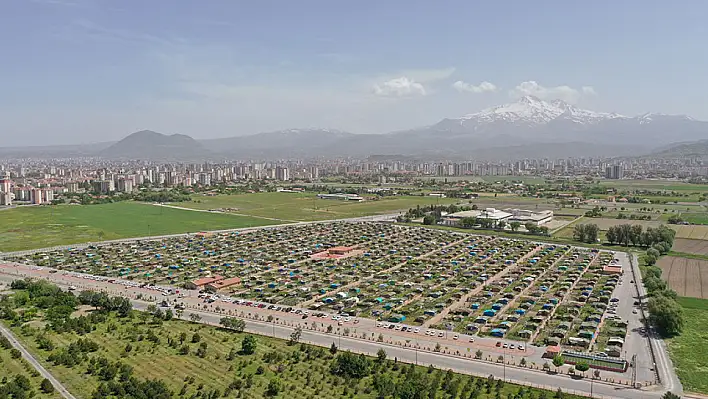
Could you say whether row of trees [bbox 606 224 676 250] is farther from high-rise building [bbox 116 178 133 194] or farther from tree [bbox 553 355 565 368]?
high-rise building [bbox 116 178 133 194]

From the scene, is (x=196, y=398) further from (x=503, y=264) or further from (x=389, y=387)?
(x=503, y=264)

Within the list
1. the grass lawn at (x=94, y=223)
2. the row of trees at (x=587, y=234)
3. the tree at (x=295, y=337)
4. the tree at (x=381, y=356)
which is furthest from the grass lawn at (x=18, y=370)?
the row of trees at (x=587, y=234)

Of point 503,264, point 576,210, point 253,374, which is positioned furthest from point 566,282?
point 576,210

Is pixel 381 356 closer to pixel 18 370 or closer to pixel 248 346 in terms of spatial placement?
pixel 248 346

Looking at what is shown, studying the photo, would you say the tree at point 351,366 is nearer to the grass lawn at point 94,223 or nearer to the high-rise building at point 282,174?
the grass lawn at point 94,223

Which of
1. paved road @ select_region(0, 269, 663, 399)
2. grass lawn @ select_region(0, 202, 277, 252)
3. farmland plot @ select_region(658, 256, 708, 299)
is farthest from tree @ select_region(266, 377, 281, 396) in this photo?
grass lawn @ select_region(0, 202, 277, 252)

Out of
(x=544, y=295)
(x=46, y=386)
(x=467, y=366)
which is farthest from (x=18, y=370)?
(x=544, y=295)
